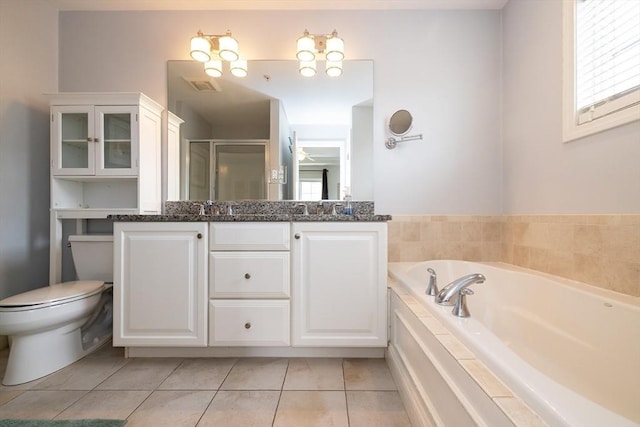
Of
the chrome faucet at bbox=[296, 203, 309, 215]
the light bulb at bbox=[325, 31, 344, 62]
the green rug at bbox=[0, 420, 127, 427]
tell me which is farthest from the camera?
the chrome faucet at bbox=[296, 203, 309, 215]

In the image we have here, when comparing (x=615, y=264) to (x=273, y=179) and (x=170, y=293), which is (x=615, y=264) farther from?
(x=170, y=293)

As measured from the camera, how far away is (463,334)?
828 mm

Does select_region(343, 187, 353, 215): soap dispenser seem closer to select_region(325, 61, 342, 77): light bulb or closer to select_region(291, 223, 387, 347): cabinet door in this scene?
select_region(291, 223, 387, 347): cabinet door

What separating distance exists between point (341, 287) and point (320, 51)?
5.52ft

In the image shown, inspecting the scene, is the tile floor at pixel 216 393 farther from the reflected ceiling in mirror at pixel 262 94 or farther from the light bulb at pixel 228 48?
the light bulb at pixel 228 48

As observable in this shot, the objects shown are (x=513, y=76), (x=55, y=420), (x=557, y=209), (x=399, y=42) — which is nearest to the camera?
(x=55, y=420)

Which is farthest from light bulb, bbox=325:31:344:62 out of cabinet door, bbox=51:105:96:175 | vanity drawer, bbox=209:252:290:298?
cabinet door, bbox=51:105:96:175

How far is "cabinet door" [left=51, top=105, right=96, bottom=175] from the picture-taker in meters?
1.84

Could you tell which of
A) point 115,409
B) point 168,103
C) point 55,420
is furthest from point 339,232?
point 168,103

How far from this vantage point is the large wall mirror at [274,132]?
6.80 feet

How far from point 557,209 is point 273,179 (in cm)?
175

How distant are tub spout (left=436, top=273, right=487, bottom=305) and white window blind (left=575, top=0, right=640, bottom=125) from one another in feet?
3.17

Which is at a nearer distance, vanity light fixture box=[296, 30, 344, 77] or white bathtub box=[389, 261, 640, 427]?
white bathtub box=[389, 261, 640, 427]

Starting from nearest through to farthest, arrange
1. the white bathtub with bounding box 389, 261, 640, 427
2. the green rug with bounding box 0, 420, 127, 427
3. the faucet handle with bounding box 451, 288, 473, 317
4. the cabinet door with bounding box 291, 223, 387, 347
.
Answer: the white bathtub with bounding box 389, 261, 640, 427
the faucet handle with bounding box 451, 288, 473, 317
the green rug with bounding box 0, 420, 127, 427
the cabinet door with bounding box 291, 223, 387, 347
